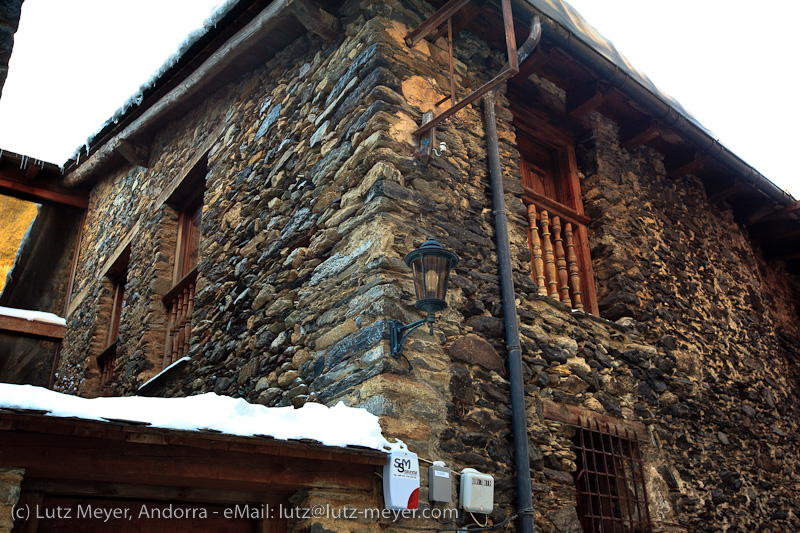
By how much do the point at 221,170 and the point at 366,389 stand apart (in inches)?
132

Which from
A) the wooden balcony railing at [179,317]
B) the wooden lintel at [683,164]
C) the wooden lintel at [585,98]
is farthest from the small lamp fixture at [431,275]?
the wooden lintel at [683,164]

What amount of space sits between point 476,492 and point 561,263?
7.47 ft

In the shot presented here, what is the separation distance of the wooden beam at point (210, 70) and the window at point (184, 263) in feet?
2.28

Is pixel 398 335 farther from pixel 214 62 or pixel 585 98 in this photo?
pixel 214 62

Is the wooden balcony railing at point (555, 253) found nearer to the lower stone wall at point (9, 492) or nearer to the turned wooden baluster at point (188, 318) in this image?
the turned wooden baluster at point (188, 318)

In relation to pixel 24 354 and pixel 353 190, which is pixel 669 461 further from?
pixel 24 354

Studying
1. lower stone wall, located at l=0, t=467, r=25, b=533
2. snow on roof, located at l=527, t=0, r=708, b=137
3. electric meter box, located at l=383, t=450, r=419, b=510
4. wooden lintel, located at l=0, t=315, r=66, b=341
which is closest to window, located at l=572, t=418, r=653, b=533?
electric meter box, located at l=383, t=450, r=419, b=510

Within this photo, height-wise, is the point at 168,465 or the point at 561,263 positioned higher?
the point at 561,263

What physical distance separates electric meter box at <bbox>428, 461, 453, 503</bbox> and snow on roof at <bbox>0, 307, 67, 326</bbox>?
24.9 feet

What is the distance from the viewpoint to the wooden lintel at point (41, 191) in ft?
30.5

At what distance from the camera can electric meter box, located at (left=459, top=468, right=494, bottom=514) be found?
357cm

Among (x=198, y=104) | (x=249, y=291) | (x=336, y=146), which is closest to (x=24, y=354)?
(x=198, y=104)

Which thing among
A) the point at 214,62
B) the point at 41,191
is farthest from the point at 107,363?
the point at 214,62

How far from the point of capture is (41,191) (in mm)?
9484
